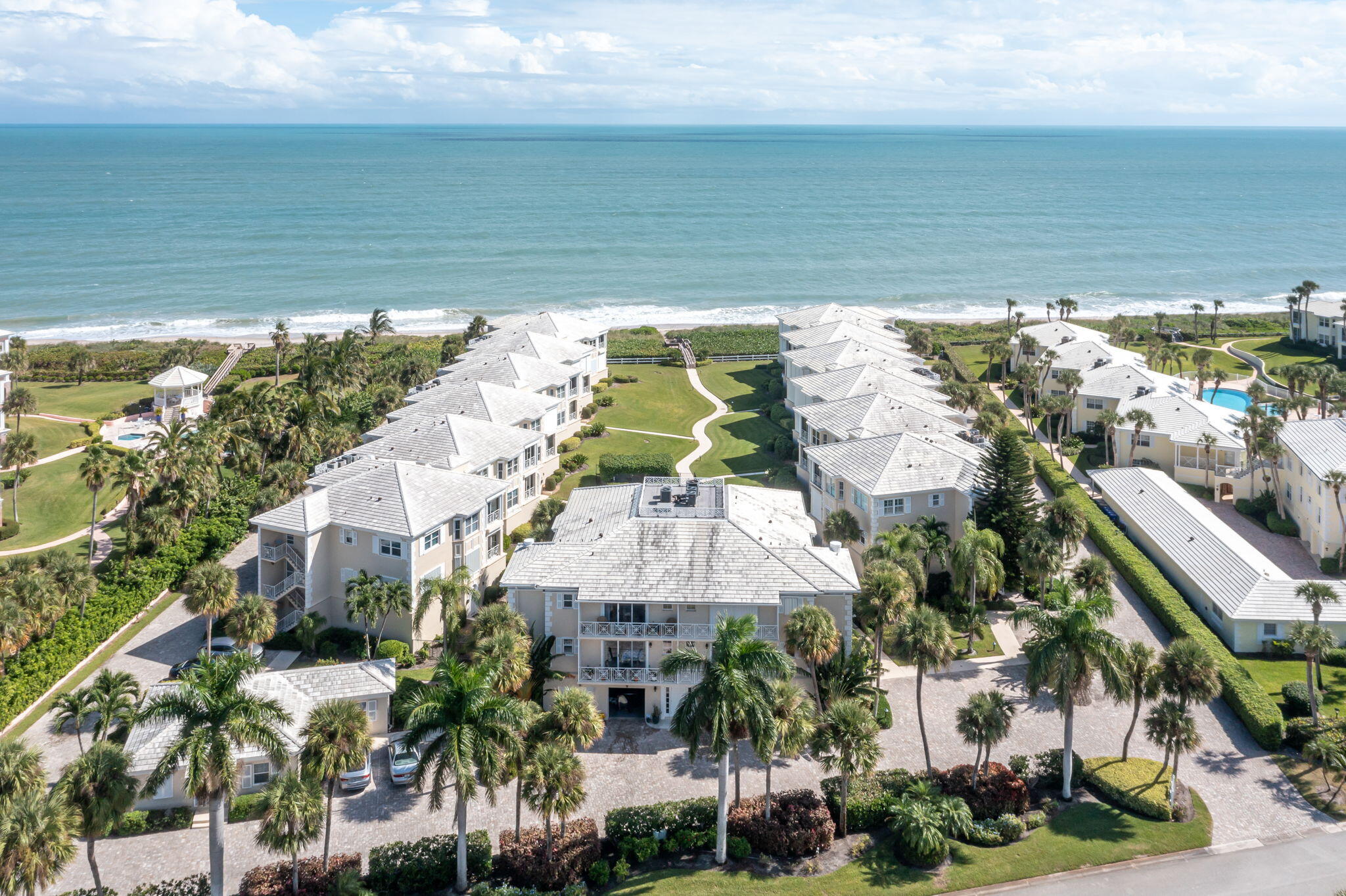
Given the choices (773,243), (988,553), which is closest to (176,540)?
(988,553)

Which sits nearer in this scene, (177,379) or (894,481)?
(894,481)

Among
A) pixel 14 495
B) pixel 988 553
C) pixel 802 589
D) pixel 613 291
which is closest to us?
pixel 802 589

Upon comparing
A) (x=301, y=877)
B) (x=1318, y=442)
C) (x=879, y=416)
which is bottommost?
(x=301, y=877)

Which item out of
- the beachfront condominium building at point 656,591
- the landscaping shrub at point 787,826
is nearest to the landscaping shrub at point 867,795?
the landscaping shrub at point 787,826

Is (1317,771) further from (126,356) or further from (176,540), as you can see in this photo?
(126,356)

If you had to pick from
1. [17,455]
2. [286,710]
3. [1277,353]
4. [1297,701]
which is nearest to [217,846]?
[286,710]

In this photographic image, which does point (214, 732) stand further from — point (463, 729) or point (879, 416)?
point (879, 416)

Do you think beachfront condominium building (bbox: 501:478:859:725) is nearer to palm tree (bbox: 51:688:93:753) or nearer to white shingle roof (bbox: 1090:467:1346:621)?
palm tree (bbox: 51:688:93:753)

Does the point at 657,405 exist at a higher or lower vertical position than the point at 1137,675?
higher
